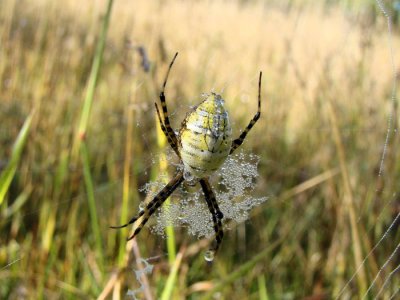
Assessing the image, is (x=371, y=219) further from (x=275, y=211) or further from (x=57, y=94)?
(x=57, y=94)

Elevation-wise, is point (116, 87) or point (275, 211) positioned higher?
point (116, 87)

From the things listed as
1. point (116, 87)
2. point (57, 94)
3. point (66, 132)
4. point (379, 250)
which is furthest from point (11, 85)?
point (379, 250)

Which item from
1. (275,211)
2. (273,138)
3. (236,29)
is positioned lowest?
(275,211)

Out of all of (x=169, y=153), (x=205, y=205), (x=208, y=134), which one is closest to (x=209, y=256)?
(x=205, y=205)

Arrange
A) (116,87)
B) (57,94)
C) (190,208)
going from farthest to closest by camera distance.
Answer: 1. (116,87)
2. (57,94)
3. (190,208)

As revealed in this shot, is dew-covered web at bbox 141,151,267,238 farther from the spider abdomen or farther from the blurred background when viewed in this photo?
the spider abdomen

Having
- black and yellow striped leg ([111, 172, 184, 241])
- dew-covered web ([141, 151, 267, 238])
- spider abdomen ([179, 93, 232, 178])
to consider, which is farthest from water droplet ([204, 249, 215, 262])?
spider abdomen ([179, 93, 232, 178])

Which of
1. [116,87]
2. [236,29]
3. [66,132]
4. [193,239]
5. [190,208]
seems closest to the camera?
[190,208]
